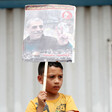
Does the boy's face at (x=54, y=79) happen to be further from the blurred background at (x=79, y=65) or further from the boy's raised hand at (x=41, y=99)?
the blurred background at (x=79, y=65)

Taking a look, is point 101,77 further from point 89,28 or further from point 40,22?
point 40,22

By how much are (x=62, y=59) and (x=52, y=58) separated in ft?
0.34

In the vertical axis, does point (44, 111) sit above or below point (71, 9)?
below

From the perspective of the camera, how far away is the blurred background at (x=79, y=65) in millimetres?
4836

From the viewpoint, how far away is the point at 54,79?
351 cm

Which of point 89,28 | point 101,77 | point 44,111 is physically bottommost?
point 44,111

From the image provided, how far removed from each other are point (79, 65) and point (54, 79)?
1.43 meters

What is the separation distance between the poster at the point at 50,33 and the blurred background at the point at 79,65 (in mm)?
1380

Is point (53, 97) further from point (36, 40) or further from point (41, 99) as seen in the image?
point (36, 40)

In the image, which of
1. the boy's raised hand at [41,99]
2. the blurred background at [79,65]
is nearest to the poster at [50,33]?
the boy's raised hand at [41,99]

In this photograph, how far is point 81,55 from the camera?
4.88m


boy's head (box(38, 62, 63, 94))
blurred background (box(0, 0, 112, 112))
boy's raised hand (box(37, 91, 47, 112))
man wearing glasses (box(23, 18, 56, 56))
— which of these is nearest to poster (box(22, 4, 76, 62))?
man wearing glasses (box(23, 18, 56, 56))

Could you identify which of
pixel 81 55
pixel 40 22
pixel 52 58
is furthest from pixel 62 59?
pixel 81 55

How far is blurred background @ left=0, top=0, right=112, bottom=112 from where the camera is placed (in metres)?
4.84
